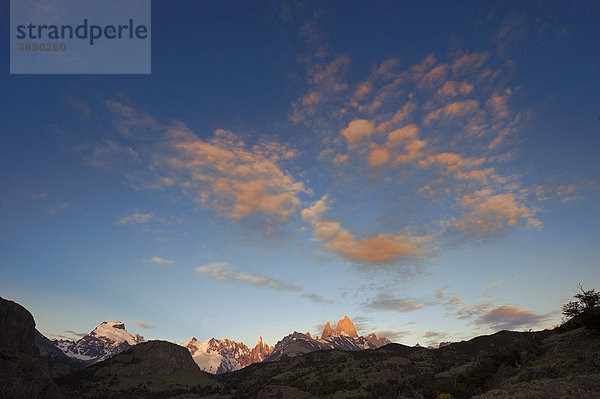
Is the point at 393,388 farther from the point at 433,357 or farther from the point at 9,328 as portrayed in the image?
the point at 9,328

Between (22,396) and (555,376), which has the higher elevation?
(555,376)

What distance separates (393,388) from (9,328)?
109837mm

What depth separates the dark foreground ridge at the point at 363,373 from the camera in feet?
76.1

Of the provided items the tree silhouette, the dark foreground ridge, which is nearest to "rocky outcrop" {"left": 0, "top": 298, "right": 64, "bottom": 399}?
the dark foreground ridge

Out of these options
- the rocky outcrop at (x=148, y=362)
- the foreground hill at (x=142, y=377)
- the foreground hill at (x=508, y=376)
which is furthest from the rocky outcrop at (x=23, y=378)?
the rocky outcrop at (x=148, y=362)

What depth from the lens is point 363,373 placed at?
67.3 m

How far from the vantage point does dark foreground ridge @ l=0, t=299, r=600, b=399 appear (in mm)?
23203

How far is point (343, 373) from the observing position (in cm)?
7012

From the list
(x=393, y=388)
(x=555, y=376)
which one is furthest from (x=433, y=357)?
(x=555, y=376)

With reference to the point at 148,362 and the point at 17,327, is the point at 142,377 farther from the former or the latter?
the point at 17,327

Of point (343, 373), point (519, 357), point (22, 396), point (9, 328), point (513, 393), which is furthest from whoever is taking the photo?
point (9, 328)

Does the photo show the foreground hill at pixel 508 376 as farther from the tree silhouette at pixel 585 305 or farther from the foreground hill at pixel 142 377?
Answer: the foreground hill at pixel 142 377

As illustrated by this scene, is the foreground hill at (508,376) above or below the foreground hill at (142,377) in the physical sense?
above

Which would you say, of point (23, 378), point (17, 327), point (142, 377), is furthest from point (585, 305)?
point (17, 327)
